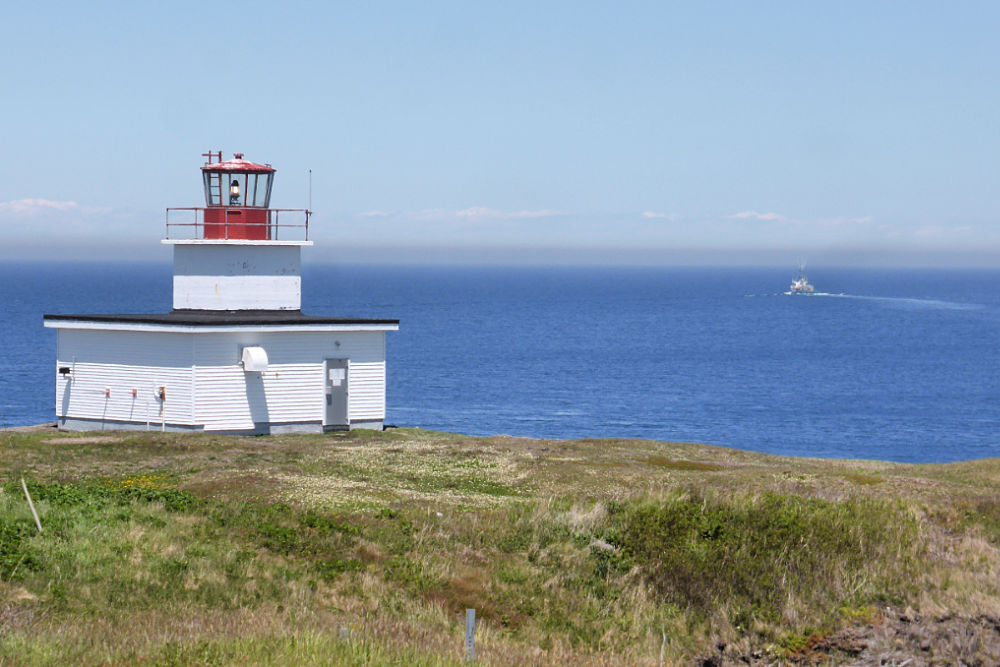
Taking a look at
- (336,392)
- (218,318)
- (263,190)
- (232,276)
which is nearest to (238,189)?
(263,190)

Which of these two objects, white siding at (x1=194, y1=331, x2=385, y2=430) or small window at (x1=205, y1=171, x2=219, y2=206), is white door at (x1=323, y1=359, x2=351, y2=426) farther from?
small window at (x1=205, y1=171, x2=219, y2=206)

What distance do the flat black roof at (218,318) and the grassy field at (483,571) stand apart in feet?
26.7

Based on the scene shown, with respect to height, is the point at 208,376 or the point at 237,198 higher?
the point at 237,198

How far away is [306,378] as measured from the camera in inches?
1362

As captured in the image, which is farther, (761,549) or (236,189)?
(236,189)

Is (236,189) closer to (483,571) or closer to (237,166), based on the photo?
(237,166)

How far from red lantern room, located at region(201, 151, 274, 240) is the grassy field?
1231 centimetres

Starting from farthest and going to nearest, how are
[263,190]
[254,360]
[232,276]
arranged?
[263,190]
[232,276]
[254,360]

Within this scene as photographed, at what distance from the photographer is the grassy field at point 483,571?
14531mm

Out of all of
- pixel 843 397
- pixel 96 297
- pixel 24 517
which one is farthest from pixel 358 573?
pixel 96 297

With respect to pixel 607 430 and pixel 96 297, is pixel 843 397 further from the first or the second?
pixel 96 297

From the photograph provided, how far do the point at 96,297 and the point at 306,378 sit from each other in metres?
168

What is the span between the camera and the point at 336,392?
35.1m

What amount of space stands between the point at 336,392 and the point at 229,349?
373cm
